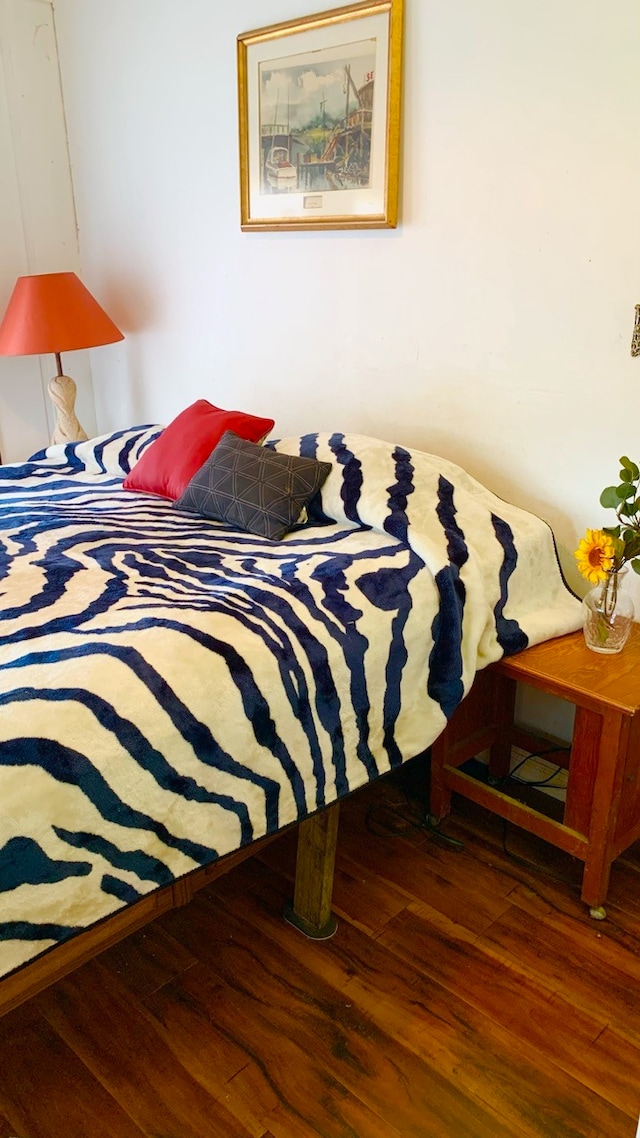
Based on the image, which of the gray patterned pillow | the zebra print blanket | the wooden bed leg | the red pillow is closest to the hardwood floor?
the wooden bed leg

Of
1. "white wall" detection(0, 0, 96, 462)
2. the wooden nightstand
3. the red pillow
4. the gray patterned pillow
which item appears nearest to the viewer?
the wooden nightstand

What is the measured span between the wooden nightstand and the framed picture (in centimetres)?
126

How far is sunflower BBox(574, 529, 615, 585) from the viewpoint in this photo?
1.71 meters

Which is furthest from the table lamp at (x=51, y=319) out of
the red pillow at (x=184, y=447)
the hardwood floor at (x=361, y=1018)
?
the hardwood floor at (x=361, y=1018)

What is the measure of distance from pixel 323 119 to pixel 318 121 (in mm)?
21

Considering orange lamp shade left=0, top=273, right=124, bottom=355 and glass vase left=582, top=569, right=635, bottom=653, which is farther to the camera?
orange lamp shade left=0, top=273, right=124, bottom=355

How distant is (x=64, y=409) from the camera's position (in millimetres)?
3123

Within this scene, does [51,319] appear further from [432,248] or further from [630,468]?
[630,468]

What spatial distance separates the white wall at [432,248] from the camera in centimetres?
187

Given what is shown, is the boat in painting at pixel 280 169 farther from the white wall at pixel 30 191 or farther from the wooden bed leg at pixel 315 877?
the wooden bed leg at pixel 315 877

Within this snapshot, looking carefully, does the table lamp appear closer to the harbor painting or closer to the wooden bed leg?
the harbor painting

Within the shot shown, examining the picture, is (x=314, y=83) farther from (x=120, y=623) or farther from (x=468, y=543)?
(x=120, y=623)

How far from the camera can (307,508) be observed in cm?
212

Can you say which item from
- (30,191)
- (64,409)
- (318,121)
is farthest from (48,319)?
(318,121)
